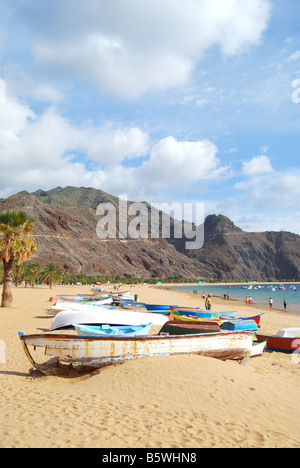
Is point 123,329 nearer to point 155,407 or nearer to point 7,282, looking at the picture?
point 155,407

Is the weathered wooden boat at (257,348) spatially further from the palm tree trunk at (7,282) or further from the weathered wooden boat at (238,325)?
the palm tree trunk at (7,282)

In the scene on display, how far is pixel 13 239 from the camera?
24.9 metres

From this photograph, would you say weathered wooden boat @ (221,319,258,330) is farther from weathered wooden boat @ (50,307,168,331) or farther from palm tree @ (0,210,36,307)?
palm tree @ (0,210,36,307)

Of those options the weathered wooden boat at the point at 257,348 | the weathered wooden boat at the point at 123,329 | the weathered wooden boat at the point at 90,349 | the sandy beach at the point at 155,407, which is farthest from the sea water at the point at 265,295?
the sandy beach at the point at 155,407

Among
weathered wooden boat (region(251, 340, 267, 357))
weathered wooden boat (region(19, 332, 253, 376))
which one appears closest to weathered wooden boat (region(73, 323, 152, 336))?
weathered wooden boat (region(19, 332, 253, 376))

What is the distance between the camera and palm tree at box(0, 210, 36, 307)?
24.4 m

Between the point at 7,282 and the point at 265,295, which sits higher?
the point at 7,282

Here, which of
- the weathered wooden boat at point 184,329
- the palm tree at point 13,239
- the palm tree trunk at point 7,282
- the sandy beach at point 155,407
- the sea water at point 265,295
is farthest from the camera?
the sea water at point 265,295

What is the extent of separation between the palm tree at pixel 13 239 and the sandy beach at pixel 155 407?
588 inches

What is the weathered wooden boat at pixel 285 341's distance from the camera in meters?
15.2

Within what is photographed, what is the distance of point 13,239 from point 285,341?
785 inches

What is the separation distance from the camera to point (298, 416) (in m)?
7.04

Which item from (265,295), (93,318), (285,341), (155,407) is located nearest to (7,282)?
(93,318)

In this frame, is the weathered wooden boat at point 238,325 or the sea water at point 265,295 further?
the sea water at point 265,295
